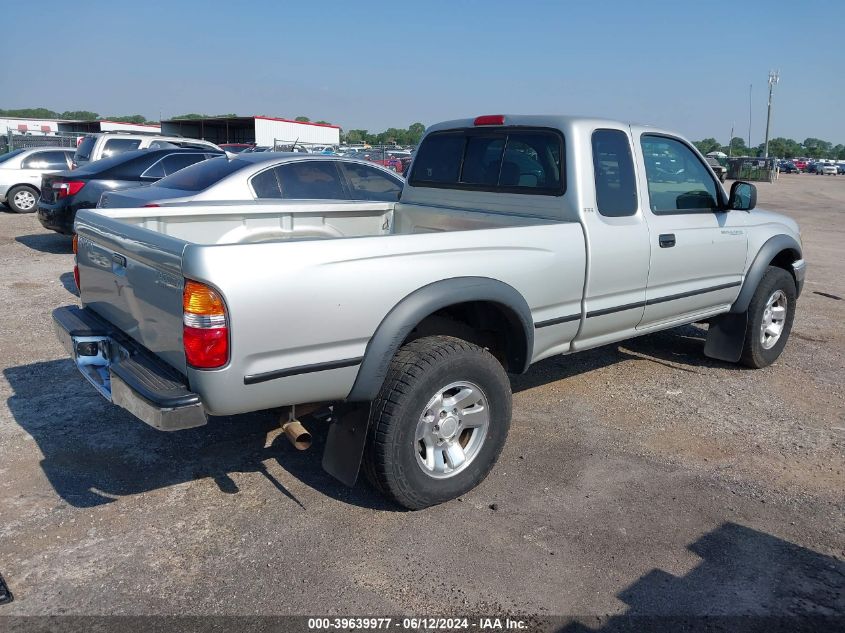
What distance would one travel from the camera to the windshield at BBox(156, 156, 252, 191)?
7.68 meters

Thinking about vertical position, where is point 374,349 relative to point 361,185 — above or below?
below

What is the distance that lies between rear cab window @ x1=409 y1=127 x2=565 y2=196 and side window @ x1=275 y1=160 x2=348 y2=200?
265 cm

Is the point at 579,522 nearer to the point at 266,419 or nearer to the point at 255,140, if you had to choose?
the point at 266,419

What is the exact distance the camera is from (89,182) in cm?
1020

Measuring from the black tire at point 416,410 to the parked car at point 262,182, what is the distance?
14.7ft

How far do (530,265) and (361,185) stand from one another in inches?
194

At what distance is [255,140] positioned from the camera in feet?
112

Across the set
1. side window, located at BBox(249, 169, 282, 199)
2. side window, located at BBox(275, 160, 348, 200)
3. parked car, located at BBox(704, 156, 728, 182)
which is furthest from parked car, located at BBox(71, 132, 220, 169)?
parked car, located at BBox(704, 156, 728, 182)

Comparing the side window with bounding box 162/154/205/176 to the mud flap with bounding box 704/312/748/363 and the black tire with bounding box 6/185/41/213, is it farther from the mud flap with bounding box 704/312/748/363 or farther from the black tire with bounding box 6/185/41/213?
the mud flap with bounding box 704/312/748/363

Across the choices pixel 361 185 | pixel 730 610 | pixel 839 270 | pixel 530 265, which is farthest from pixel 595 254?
pixel 839 270

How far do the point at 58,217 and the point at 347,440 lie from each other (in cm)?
853

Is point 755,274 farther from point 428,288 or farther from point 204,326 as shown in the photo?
point 204,326

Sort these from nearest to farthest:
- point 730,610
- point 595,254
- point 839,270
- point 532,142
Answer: point 730,610, point 595,254, point 532,142, point 839,270

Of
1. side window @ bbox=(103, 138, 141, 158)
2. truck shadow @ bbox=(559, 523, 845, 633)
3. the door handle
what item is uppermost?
side window @ bbox=(103, 138, 141, 158)
